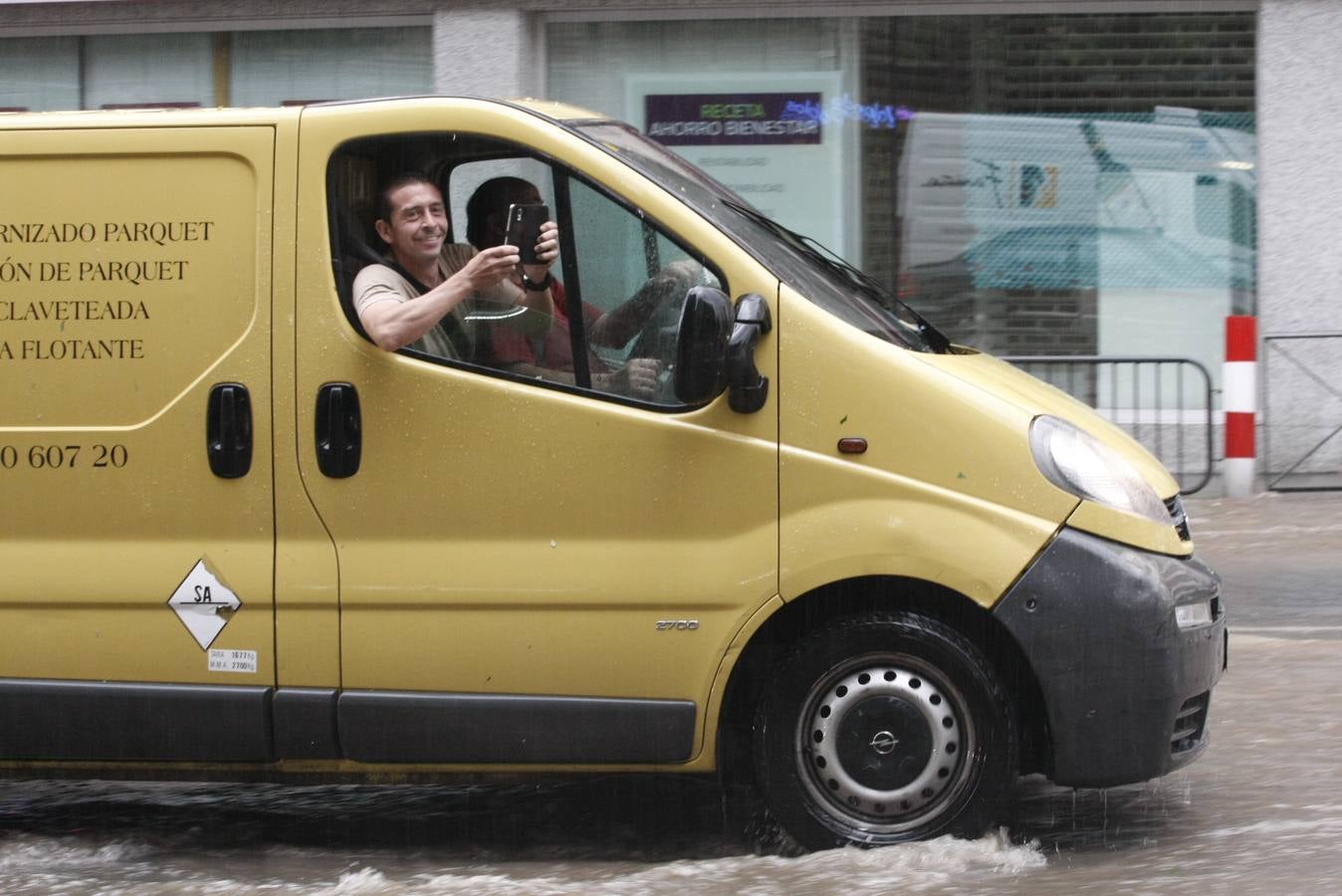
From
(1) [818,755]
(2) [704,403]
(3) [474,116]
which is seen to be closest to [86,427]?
(3) [474,116]

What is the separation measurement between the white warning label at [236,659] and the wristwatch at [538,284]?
3.88 feet

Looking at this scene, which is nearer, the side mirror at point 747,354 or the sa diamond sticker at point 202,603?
the side mirror at point 747,354

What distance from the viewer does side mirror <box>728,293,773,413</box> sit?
4.79 metres

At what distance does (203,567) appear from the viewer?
510 centimetres

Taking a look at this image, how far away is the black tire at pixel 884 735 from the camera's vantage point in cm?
494

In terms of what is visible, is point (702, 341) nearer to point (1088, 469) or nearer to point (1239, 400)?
point (1088, 469)

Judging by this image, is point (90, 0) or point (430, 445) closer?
point (430, 445)

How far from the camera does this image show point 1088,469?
16.3 ft

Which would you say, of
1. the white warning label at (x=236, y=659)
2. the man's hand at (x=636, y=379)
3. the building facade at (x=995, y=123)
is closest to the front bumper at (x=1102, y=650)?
the man's hand at (x=636, y=379)

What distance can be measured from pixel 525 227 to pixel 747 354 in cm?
67

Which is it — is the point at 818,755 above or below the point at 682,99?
below

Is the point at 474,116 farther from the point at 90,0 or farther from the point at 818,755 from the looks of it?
the point at 90,0

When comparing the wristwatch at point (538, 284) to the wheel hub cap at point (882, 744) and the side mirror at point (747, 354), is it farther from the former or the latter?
the wheel hub cap at point (882, 744)

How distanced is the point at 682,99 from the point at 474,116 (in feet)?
30.3
